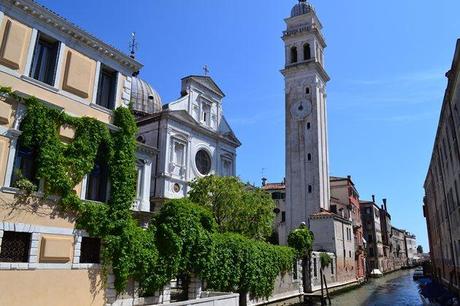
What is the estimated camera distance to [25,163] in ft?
38.7

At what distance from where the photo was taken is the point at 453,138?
60.2ft

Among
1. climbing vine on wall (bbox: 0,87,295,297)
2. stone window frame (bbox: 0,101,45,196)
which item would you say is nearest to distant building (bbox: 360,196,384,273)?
climbing vine on wall (bbox: 0,87,295,297)

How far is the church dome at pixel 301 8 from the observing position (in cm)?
4659

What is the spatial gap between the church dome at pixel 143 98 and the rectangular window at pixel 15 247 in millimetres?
23541

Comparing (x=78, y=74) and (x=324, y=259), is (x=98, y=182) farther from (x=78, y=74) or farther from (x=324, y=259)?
(x=324, y=259)

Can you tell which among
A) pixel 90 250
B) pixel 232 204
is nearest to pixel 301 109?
pixel 232 204

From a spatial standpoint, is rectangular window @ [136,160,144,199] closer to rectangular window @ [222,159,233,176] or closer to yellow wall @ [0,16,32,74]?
yellow wall @ [0,16,32,74]

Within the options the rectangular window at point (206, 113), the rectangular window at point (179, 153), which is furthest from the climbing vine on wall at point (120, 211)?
the rectangular window at point (206, 113)

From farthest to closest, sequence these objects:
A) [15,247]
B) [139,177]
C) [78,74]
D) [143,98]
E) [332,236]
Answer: [332,236] < [143,98] < [139,177] < [78,74] < [15,247]

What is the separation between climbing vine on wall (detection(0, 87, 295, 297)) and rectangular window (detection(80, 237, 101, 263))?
24 cm

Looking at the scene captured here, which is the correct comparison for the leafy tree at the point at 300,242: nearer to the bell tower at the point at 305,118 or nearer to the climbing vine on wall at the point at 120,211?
the climbing vine on wall at the point at 120,211

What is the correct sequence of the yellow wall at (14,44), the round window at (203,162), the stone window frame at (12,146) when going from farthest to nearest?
the round window at (203,162) → the yellow wall at (14,44) → the stone window frame at (12,146)

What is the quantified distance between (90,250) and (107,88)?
6063 millimetres

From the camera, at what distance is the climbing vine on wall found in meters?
11.9
